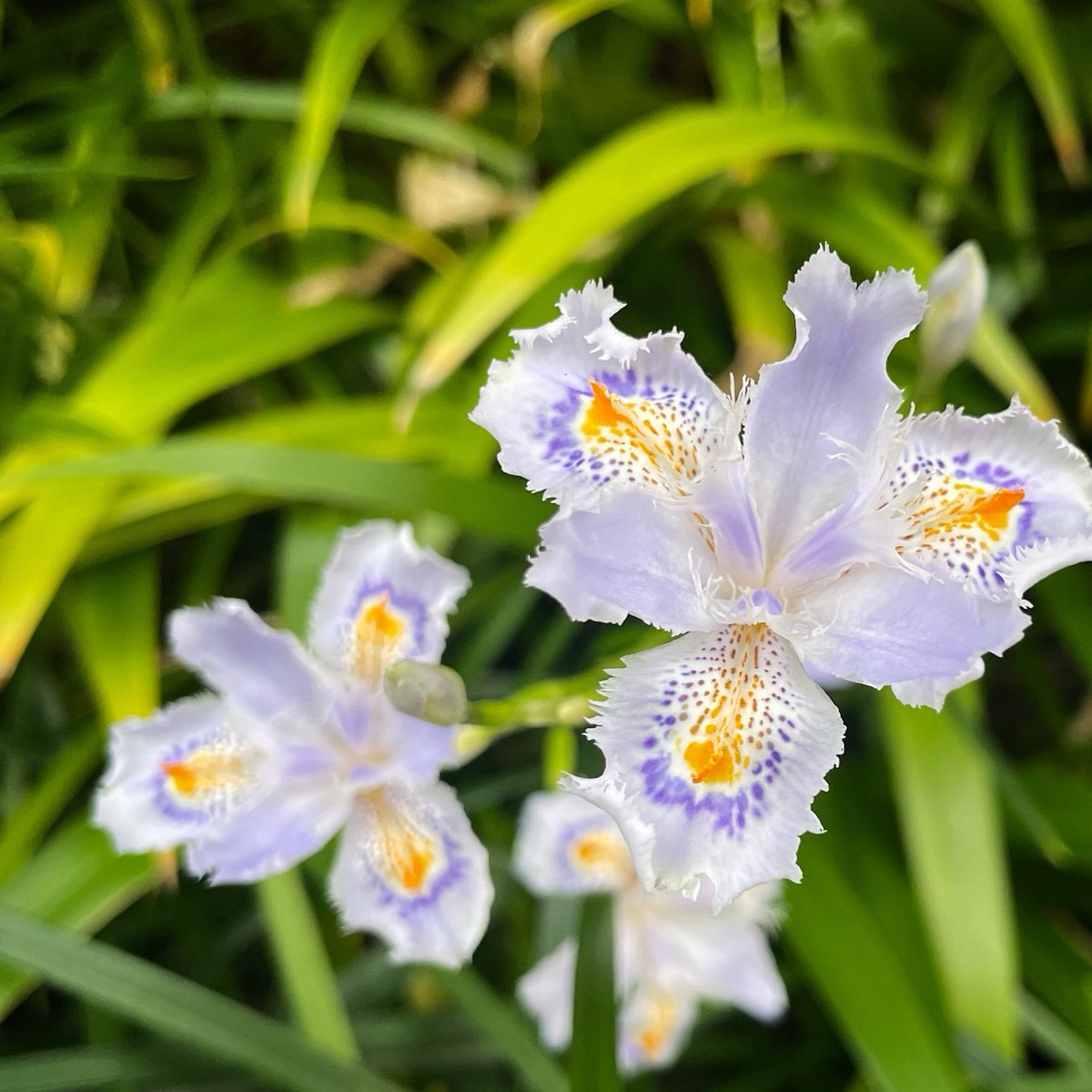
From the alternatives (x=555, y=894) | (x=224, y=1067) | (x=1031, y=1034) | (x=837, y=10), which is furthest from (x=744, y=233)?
(x=224, y=1067)

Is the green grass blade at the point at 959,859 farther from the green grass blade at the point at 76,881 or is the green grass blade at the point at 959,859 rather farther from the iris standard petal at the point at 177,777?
the green grass blade at the point at 76,881

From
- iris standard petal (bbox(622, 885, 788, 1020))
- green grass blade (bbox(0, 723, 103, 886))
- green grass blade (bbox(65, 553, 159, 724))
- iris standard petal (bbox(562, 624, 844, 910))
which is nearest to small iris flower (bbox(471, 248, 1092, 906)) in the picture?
iris standard petal (bbox(562, 624, 844, 910))

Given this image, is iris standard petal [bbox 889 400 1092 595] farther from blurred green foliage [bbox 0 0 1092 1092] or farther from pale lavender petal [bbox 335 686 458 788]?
pale lavender petal [bbox 335 686 458 788]

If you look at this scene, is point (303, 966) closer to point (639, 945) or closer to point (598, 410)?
point (639, 945)

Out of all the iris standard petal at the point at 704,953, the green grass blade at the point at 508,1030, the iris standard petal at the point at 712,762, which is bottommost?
the green grass blade at the point at 508,1030

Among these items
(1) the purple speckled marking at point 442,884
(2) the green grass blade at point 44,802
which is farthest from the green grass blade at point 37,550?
(1) the purple speckled marking at point 442,884

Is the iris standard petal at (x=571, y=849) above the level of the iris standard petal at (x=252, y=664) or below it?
→ below

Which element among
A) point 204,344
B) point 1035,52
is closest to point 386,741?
point 204,344

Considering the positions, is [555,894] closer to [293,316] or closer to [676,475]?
[676,475]
